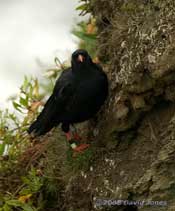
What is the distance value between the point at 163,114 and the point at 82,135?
992 millimetres

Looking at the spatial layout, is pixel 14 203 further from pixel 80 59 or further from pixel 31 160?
pixel 80 59

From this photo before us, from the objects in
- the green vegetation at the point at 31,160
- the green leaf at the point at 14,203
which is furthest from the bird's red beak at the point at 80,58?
the green leaf at the point at 14,203

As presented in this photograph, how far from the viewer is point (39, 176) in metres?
4.76

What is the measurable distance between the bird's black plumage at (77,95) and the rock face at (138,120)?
0.28 ft

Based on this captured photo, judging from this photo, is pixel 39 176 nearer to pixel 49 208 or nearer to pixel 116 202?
pixel 49 208

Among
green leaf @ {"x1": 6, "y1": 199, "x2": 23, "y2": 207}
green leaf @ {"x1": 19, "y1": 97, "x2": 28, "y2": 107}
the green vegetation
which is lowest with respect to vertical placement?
green leaf @ {"x1": 6, "y1": 199, "x2": 23, "y2": 207}

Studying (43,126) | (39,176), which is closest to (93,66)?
(43,126)

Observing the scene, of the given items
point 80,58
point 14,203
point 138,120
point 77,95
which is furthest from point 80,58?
point 14,203

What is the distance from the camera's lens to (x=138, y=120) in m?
4.16

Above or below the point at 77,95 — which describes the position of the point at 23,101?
above

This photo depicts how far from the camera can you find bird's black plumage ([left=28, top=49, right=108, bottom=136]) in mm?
4539

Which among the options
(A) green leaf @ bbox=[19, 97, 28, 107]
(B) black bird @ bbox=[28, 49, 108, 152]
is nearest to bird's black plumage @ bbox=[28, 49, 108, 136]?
(B) black bird @ bbox=[28, 49, 108, 152]

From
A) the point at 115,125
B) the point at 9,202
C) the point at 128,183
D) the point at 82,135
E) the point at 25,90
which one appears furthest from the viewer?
the point at 25,90

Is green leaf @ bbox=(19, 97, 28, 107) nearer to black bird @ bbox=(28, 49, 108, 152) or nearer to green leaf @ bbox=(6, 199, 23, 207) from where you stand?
black bird @ bbox=(28, 49, 108, 152)
